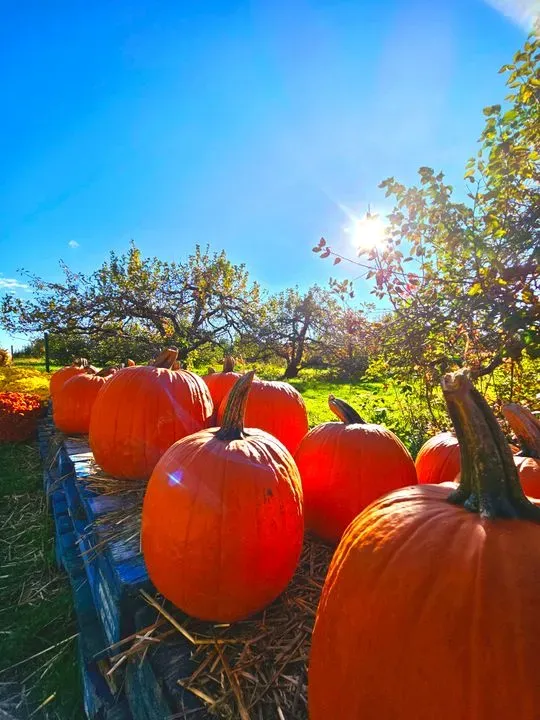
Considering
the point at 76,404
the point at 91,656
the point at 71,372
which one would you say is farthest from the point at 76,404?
A: the point at 91,656

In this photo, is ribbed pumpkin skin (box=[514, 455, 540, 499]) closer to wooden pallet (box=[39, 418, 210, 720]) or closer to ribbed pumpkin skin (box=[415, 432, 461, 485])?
ribbed pumpkin skin (box=[415, 432, 461, 485])

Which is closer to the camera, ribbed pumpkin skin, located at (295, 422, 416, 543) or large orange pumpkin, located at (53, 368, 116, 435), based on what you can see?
ribbed pumpkin skin, located at (295, 422, 416, 543)

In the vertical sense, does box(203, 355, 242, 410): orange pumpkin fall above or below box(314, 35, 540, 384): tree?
Answer: below

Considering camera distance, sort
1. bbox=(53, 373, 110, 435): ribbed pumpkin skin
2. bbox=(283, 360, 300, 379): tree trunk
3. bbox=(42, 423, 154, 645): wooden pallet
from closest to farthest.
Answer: bbox=(42, 423, 154, 645): wooden pallet
bbox=(53, 373, 110, 435): ribbed pumpkin skin
bbox=(283, 360, 300, 379): tree trunk

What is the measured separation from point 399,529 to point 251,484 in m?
0.64

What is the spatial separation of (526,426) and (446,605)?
38.2 inches

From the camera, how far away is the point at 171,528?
1396mm

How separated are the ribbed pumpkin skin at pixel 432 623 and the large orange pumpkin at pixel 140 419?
5.72 ft

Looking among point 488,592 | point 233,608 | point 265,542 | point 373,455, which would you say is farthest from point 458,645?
point 373,455

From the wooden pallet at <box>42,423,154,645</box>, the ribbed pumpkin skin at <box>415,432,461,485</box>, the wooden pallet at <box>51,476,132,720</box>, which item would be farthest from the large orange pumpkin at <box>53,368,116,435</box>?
the ribbed pumpkin skin at <box>415,432,461,485</box>

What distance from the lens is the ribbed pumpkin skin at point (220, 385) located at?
3.45 m

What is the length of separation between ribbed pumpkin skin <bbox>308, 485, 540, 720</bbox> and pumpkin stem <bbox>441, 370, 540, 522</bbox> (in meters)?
0.03

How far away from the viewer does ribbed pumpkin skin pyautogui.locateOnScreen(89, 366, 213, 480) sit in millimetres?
2428

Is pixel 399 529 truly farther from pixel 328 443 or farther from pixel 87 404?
pixel 87 404
